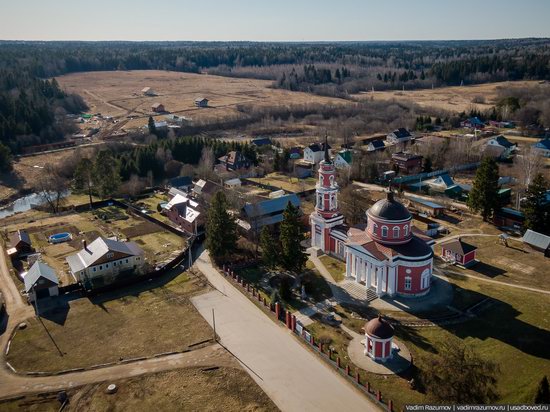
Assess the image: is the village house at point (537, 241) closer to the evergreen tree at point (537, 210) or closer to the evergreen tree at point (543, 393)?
the evergreen tree at point (537, 210)

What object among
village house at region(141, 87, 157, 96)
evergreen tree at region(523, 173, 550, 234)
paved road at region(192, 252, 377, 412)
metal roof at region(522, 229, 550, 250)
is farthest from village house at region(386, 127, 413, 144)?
village house at region(141, 87, 157, 96)

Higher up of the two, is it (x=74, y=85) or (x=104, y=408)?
(x=74, y=85)

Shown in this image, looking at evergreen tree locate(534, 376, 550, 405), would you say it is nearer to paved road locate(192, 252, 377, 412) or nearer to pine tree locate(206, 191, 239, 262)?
paved road locate(192, 252, 377, 412)

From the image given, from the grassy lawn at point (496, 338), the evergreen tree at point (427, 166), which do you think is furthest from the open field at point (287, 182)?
the grassy lawn at point (496, 338)

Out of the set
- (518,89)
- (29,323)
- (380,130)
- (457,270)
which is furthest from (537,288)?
(518,89)

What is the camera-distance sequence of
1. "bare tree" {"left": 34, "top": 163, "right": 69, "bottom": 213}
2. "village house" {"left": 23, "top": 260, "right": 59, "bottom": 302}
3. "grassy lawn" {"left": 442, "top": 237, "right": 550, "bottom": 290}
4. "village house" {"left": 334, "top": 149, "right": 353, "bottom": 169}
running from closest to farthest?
"village house" {"left": 23, "top": 260, "right": 59, "bottom": 302} < "grassy lawn" {"left": 442, "top": 237, "right": 550, "bottom": 290} < "bare tree" {"left": 34, "top": 163, "right": 69, "bottom": 213} < "village house" {"left": 334, "top": 149, "right": 353, "bottom": 169}

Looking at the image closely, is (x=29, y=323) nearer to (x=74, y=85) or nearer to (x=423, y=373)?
(x=423, y=373)
